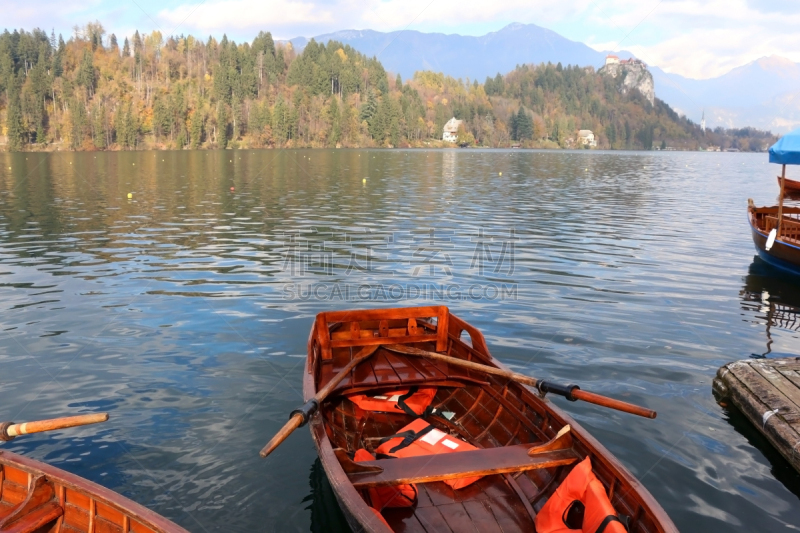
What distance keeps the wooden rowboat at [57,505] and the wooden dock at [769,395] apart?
8335 millimetres

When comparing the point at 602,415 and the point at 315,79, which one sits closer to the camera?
the point at 602,415

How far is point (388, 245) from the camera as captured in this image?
24703mm

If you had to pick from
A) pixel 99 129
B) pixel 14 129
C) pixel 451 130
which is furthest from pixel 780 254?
pixel 451 130

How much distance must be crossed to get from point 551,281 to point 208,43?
186 meters

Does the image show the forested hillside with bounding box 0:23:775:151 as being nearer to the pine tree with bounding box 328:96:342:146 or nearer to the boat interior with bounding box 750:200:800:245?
the pine tree with bounding box 328:96:342:146

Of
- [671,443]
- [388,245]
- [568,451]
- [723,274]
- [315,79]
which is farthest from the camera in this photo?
[315,79]

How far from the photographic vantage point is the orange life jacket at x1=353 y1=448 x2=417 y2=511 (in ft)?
21.5

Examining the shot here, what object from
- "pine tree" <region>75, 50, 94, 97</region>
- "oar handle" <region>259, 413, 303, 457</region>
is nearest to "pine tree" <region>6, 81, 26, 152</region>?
"pine tree" <region>75, 50, 94, 97</region>

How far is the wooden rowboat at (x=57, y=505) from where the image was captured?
5.28 metres

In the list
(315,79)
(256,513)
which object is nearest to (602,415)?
(256,513)

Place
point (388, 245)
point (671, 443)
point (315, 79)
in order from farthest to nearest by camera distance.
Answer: point (315, 79) → point (388, 245) → point (671, 443)

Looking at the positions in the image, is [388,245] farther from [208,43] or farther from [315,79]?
[208,43]

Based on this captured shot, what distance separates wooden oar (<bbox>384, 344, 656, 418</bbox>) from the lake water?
1.76 m

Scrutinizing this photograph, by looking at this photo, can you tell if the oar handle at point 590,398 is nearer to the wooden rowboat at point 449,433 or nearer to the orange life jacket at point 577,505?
the wooden rowboat at point 449,433
